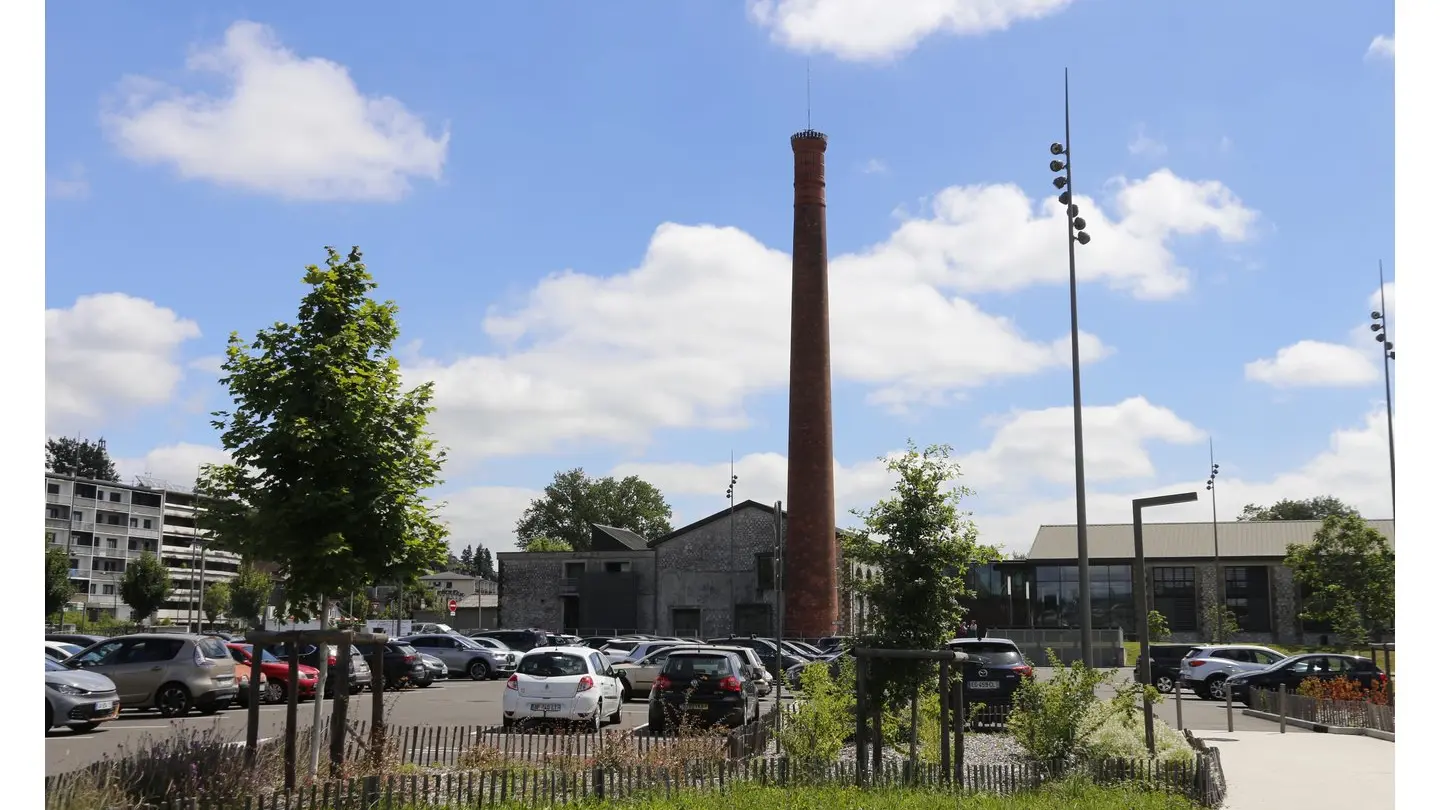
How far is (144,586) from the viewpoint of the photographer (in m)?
80.3

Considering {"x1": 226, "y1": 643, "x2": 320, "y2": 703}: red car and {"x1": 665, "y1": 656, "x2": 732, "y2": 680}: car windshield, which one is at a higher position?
{"x1": 665, "y1": 656, "x2": 732, "y2": 680}: car windshield

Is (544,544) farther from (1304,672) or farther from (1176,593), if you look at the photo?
(1304,672)

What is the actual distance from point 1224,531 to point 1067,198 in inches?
2518

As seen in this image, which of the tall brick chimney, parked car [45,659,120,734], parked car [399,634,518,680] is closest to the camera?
parked car [45,659,120,734]

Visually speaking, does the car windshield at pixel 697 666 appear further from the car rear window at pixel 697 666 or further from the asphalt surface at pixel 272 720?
the asphalt surface at pixel 272 720

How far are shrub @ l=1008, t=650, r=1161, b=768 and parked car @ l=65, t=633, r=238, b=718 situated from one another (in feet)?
51.0

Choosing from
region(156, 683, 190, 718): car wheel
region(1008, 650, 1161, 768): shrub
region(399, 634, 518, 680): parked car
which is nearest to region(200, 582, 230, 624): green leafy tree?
region(399, 634, 518, 680): parked car

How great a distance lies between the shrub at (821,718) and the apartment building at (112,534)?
295 feet

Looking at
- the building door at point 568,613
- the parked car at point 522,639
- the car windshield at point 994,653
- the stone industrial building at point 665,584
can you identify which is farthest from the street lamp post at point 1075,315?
the building door at point 568,613

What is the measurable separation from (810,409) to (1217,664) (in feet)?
63.2

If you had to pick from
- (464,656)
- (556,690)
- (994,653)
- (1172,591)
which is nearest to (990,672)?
(994,653)

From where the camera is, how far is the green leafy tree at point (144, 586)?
80312mm

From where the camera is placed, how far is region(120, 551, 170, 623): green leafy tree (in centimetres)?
8031

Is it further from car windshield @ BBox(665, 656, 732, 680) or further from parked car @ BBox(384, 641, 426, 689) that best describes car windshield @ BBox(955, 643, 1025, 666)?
parked car @ BBox(384, 641, 426, 689)
